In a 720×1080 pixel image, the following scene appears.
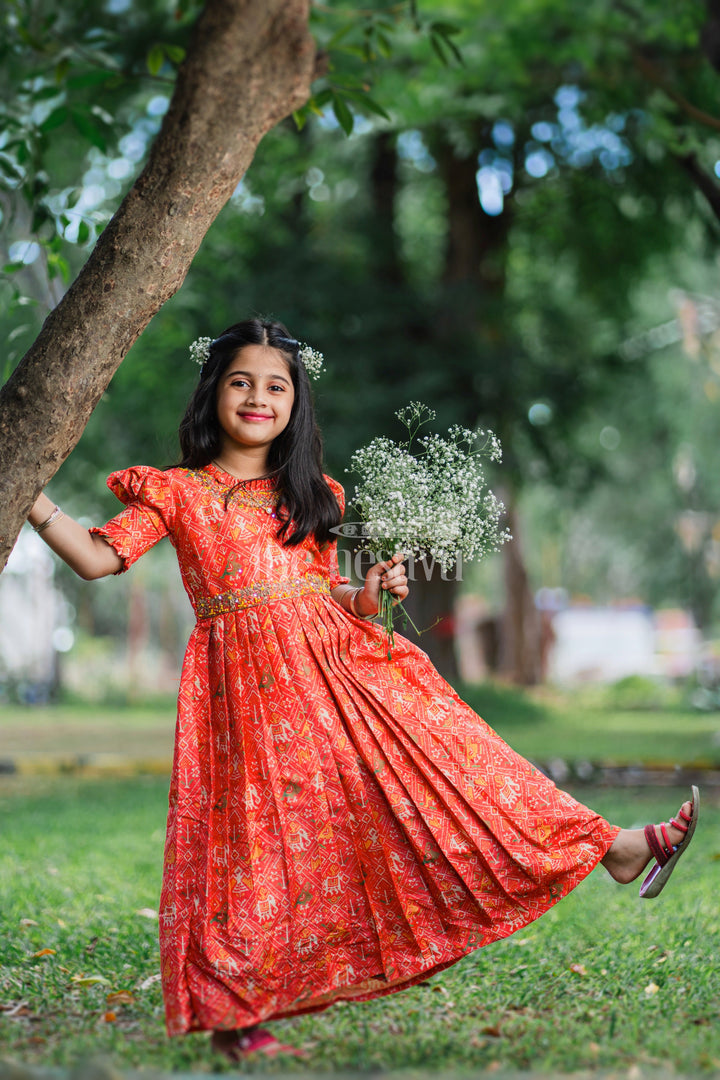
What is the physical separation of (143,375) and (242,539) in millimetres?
8738

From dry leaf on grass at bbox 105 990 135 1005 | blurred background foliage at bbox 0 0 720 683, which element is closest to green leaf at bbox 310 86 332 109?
dry leaf on grass at bbox 105 990 135 1005

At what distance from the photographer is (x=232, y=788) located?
2.78 m

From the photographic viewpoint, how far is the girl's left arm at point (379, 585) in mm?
3039

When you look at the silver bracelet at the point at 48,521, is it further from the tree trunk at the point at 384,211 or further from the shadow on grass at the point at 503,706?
the shadow on grass at the point at 503,706

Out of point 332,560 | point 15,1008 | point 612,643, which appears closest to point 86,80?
point 332,560

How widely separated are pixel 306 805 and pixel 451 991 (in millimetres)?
977

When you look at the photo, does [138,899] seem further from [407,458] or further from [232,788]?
[407,458]

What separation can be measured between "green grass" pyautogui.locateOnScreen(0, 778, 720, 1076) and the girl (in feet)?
0.72

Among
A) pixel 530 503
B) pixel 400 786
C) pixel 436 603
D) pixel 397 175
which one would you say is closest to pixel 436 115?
pixel 397 175

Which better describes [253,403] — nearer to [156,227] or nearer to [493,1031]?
[156,227]

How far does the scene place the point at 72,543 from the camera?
2785 mm

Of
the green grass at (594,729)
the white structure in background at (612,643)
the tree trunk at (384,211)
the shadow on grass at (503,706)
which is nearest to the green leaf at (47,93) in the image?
the green grass at (594,729)

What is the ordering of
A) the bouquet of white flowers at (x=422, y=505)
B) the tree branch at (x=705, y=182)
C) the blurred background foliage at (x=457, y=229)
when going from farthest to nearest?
the blurred background foliage at (x=457, y=229) → the tree branch at (x=705, y=182) → the bouquet of white flowers at (x=422, y=505)

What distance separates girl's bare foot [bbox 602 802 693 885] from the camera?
2.88 m
